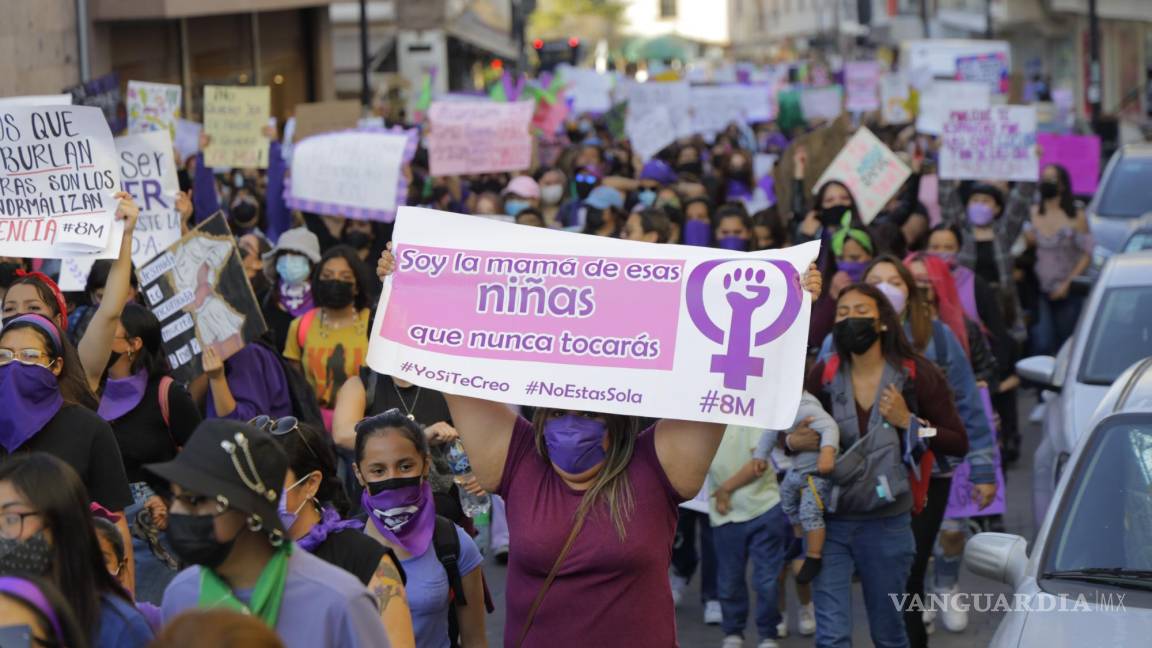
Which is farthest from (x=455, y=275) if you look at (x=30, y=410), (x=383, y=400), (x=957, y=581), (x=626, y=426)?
(x=957, y=581)

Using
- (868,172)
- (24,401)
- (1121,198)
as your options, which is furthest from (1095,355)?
(1121,198)

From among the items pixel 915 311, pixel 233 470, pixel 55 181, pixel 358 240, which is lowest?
pixel 915 311

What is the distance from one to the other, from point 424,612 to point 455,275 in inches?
37.6

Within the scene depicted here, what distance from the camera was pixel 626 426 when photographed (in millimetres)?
4758

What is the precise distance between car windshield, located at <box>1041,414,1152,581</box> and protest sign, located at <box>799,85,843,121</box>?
68.9ft

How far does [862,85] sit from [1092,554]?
2251cm

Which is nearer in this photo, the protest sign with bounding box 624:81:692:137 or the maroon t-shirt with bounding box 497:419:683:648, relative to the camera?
the maroon t-shirt with bounding box 497:419:683:648

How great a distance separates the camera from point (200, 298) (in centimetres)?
771

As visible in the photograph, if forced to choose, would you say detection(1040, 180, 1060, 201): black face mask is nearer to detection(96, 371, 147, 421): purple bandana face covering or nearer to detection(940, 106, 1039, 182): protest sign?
detection(940, 106, 1039, 182): protest sign

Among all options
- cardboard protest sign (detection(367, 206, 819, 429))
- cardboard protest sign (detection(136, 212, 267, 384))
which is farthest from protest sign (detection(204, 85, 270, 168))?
cardboard protest sign (detection(367, 206, 819, 429))

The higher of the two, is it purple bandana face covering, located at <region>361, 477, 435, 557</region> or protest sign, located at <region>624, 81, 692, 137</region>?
protest sign, located at <region>624, 81, 692, 137</region>

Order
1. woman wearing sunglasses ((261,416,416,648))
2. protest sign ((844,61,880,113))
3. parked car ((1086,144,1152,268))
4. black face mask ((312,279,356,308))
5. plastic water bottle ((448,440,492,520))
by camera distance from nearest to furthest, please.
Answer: woman wearing sunglasses ((261,416,416,648))
plastic water bottle ((448,440,492,520))
black face mask ((312,279,356,308))
parked car ((1086,144,1152,268))
protest sign ((844,61,880,113))

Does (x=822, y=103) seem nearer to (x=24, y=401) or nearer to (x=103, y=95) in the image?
→ (x=103, y=95)

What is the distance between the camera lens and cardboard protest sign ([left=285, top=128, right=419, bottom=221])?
12.0 metres
